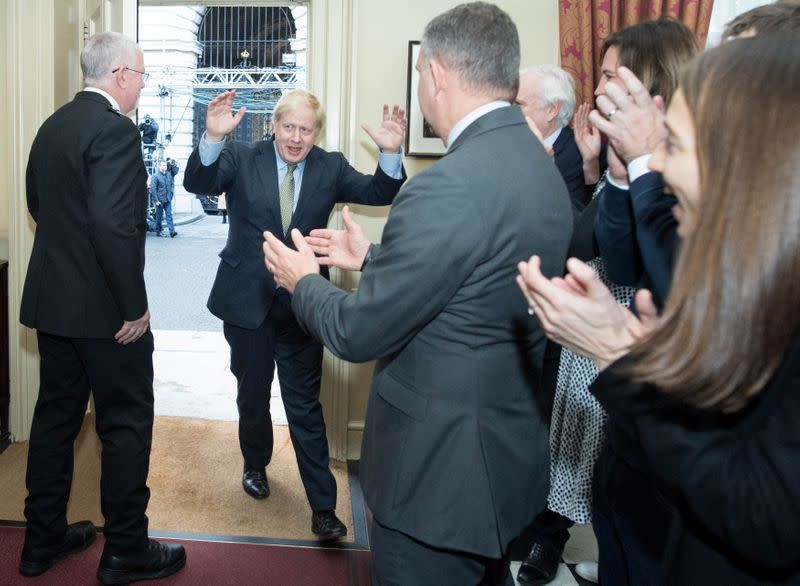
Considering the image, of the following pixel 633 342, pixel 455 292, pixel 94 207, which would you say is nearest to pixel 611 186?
pixel 455 292

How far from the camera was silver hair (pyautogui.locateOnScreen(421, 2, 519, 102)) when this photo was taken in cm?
156

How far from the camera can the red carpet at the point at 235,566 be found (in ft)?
8.62

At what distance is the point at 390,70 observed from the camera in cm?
348

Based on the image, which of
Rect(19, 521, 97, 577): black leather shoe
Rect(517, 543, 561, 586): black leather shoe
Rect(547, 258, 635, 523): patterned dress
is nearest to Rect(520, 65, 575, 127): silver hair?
Rect(547, 258, 635, 523): patterned dress

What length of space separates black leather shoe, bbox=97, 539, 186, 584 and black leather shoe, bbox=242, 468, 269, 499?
2.11 ft

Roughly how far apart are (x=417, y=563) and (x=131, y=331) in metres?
1.31

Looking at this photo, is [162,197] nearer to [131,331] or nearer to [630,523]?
[131,331]

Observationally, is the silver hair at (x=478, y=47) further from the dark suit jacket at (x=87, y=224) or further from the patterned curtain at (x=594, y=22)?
the patterned curtain at (x=594, y=22)

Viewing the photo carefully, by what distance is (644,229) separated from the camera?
4.82 ft

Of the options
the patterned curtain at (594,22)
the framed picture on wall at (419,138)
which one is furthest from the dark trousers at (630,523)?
the framed picture on wall at (419,138)

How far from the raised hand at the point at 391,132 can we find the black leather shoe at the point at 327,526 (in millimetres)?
1476

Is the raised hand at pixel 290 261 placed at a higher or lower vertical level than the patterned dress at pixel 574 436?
higher

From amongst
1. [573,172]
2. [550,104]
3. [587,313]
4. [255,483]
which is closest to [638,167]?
[587,313]

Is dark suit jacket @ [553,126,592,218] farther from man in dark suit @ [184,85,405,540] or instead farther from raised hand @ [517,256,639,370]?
raised hand @ [517,256,639,370]
